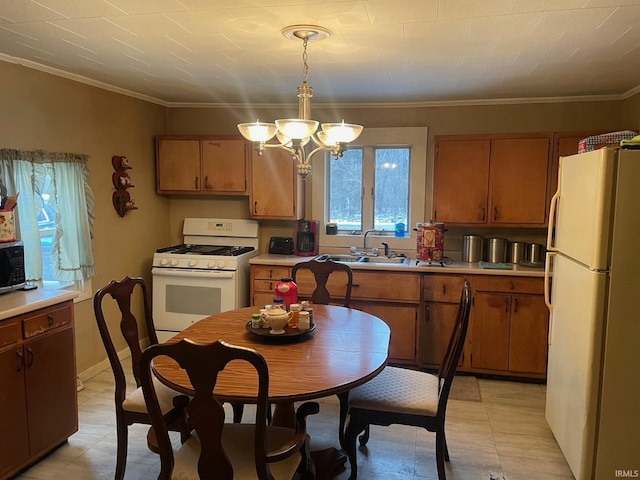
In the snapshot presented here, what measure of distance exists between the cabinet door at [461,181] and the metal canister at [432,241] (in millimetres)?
99

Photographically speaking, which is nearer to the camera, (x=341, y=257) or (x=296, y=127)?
(x=296, y=127)

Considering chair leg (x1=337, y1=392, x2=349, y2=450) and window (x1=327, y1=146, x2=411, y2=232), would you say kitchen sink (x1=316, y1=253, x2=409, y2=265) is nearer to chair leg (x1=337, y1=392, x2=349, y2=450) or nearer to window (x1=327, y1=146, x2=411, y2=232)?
window (x1=327, y1=146, x2=411, y2=232)

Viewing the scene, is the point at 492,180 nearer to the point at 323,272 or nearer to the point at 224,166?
the point at 323,272

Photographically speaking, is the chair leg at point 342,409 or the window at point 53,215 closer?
the chair leg at point 342,409

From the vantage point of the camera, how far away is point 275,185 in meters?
4.27

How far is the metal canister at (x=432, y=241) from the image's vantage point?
395 centimetres

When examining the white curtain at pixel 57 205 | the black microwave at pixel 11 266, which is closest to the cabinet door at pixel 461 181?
the white curtain at pixel 57 205

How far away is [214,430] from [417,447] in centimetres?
164

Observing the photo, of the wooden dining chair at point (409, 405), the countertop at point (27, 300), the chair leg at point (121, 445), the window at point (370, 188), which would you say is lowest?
the chair leg at point (121, 445)

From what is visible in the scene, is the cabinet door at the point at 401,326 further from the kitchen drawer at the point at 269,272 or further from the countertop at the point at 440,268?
the kitchen drawer at the point at 269,272

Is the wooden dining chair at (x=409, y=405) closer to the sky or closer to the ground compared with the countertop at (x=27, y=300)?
closer to the ground

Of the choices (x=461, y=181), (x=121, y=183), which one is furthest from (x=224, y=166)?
(x=461, y=181)

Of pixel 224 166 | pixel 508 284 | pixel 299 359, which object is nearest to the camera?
pixel 299 359

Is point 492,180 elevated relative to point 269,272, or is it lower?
elevated
